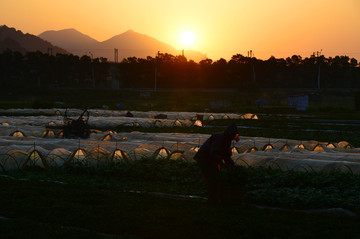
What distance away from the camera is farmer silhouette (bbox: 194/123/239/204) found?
12.8m

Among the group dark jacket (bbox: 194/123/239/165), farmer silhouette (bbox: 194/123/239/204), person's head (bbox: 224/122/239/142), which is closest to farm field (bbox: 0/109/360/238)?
farmer silhouette (bbox: 194/123/239/204)

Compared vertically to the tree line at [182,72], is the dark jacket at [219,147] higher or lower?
lower

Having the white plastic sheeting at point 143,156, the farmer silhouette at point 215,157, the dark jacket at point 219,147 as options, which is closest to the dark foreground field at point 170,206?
the farmer silhouette at point 215,157

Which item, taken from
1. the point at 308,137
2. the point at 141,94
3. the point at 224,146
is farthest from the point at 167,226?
the point at 141,94

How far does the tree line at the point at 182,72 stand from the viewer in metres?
141

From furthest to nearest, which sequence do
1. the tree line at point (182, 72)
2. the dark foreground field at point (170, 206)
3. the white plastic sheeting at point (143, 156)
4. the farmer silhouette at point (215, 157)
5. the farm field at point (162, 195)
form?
the tree line at point (182, 72) < the white plastic sheeting at point (143, 156) < the farmer silhouette at point (215, 157) < the farm field at point (162, 195) < the dark foreground field at point (170, 206)

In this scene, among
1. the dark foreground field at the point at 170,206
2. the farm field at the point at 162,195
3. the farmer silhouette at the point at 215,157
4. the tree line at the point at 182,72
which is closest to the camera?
the dark foreground field at the point at 170,206

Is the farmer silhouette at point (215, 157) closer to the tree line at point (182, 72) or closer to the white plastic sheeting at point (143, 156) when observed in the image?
the white plastic sheeting at point (143, 156)

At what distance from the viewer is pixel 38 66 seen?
15625 cm

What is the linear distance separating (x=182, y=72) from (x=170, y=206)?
13707 cm

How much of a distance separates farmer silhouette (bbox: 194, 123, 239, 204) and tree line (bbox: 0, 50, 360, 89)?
379ft

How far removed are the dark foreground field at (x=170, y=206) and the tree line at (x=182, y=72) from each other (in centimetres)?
11194

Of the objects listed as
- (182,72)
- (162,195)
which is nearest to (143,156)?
(162,195)

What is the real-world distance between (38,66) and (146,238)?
15375 cm
